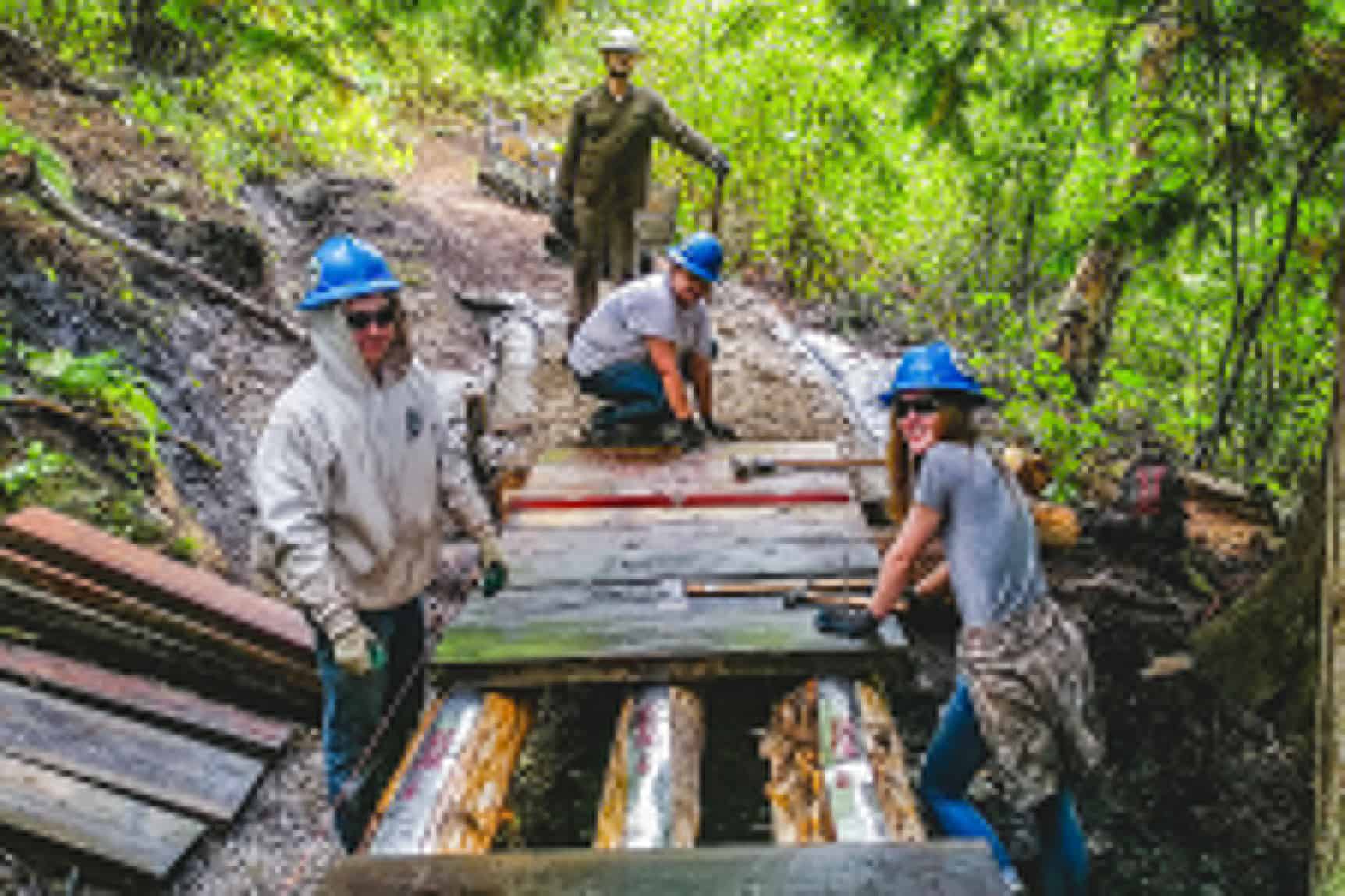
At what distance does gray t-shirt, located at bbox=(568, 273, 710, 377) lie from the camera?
5.30 metres

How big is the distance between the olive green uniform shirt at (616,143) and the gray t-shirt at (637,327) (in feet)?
7.32

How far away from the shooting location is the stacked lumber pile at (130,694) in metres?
2.91

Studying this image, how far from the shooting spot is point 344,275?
2922mm

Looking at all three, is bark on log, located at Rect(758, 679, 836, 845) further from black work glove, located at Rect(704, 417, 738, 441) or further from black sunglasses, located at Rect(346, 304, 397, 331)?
black work glove, located at Rect(704, 417, 738, 441)

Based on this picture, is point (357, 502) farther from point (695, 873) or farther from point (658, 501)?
point (658, 501)

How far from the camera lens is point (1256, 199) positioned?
5969 millimetres

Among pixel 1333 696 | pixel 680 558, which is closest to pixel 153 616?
pixel 680 558

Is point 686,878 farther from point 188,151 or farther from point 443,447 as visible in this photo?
point 188,151

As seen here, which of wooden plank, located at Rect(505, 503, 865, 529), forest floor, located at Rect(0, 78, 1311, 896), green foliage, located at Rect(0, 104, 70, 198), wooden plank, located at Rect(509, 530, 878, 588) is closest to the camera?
forest floor, located at Rect(0, 78, 1311, 896)

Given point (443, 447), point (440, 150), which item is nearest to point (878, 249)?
point (443, 447)

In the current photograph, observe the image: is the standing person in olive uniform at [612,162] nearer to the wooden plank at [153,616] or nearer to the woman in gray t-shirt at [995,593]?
the woman in gray t-shirt at [995,593]

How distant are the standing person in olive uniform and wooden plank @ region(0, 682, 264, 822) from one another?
17.5ft

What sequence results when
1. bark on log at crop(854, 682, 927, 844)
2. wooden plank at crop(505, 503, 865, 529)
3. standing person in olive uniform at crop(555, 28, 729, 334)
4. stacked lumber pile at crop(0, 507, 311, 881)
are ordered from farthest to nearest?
1. standing person in olive uniform at crop(555, 28, 729, 334)
2. wooden plank at crop(505, 503, 865, 529)
3. stacked lumber pile at crop(0, 507, 311, 881)
4. bark on log at crop(854, 682, 927, 844)

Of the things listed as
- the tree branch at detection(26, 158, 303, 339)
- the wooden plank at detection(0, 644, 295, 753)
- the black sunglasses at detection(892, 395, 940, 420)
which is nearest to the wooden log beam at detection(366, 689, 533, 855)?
the wooden plank at detection(0, 644, 295, 753)
